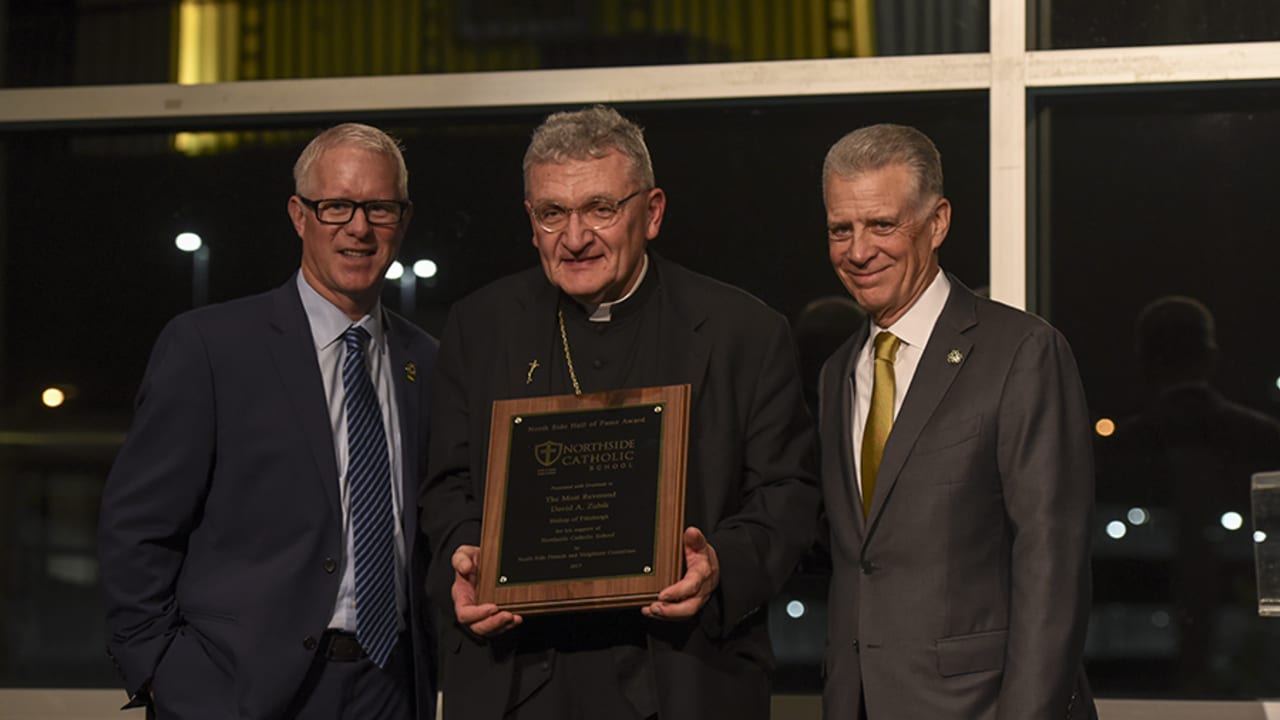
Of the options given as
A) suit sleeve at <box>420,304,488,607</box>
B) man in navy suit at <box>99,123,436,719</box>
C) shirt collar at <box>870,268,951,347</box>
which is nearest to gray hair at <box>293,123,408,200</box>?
man in navy suit at <box>99,123,436,719</box>

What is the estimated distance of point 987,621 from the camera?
2.99 meters

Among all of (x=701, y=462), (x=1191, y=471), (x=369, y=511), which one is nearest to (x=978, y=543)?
(x=701, y=462)

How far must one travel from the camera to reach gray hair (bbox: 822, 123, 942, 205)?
314 centimetres

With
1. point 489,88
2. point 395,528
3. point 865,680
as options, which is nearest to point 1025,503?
point 865,680

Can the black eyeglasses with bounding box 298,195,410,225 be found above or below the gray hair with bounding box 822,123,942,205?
below

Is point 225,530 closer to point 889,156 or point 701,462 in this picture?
point 701,462

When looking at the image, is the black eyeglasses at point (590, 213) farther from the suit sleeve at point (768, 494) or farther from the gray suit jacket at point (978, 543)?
the gray suit jacket at point (978, 543)

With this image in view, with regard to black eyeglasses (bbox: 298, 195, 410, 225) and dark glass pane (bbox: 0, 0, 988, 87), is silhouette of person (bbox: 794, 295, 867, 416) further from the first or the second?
black eyeglasses (bbox: 298, 195, 410, 225)

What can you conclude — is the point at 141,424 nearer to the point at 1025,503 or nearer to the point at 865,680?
the point at 865,680

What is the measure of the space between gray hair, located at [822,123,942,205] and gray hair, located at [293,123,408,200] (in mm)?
1049

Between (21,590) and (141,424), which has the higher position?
(141,424)

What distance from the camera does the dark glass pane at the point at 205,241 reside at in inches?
186

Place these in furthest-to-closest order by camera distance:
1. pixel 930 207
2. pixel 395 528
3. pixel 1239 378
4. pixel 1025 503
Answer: pixel 1239 378
pixel 395 528
pixel 930 207
pixel 1025 503

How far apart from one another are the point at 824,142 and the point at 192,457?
7.50 ft
